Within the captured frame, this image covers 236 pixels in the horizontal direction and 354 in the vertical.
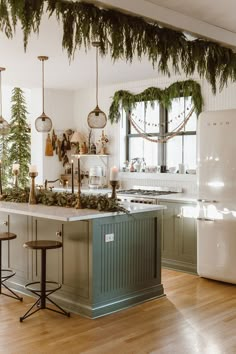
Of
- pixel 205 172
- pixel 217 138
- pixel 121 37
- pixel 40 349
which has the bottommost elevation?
pixel 40 349

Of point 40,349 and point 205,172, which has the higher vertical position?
point 205,172

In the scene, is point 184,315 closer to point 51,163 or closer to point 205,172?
point 205,172

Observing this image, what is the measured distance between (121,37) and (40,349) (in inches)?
101

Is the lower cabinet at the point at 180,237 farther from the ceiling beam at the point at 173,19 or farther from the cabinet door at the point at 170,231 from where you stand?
the ceiling beam at the point at 173,19

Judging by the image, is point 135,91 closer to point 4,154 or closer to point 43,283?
point 4,154

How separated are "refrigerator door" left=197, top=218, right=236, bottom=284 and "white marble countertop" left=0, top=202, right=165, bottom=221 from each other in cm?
89

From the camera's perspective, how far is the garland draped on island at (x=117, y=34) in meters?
3.33

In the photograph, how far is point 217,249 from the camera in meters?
5.40

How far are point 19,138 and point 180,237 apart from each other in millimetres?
4079

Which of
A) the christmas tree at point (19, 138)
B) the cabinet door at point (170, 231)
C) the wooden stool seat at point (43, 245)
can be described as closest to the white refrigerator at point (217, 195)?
the cabinet door at point (170, 231)

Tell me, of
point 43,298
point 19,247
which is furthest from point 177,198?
point 43,298

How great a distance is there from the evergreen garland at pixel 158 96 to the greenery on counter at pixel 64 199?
260 cm

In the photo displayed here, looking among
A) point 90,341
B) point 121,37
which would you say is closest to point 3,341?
point 90,341

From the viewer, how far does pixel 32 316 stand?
4.33m
